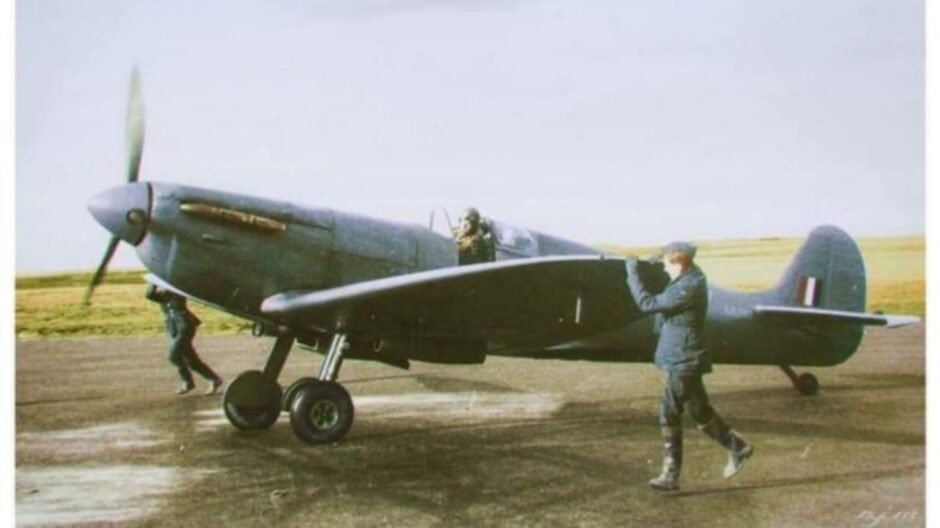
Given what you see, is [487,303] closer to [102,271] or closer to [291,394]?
[291,394]

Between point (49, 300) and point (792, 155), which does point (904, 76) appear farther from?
point (49, 300)

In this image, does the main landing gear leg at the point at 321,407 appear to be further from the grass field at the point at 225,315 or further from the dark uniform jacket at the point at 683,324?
the dark uniform jacket at the point at 683,324

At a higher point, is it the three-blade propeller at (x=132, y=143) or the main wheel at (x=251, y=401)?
the three-blade propeller at (x=132, y=143)

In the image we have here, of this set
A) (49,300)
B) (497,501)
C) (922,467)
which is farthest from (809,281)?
(49,300)

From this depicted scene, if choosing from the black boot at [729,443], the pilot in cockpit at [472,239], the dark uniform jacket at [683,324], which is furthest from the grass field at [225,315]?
the black boot at [729,443]

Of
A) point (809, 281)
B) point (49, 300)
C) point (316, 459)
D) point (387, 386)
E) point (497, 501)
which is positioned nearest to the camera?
point (497, 501)

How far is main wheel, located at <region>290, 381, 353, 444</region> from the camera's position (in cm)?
400

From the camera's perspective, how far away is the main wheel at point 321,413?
3998 millimetres

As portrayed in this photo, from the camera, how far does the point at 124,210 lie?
384 centimetres

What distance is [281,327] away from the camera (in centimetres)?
433

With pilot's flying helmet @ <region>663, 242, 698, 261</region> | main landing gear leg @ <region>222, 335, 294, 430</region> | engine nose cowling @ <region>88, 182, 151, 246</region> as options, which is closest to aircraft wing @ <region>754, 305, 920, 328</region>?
pilot's flying helmet @ <region>663, 242, 698, 261</region>

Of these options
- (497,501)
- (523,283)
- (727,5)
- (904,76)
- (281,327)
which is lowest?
(497,501)

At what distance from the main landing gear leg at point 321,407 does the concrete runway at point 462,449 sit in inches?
3.5

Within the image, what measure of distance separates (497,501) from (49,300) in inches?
91.6
